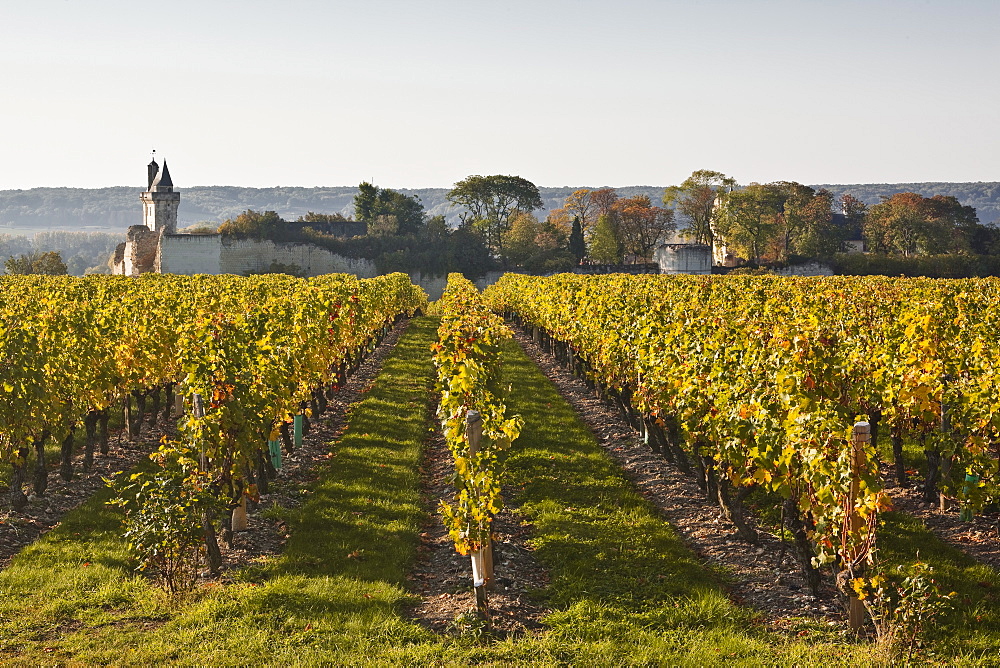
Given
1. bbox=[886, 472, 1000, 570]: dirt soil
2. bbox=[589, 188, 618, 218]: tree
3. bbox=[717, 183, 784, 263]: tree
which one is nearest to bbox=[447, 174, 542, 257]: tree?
bbox=[589, 188, 618, 218]: tree

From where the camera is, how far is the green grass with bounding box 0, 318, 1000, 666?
5691mm

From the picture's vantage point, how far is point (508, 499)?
365 inches

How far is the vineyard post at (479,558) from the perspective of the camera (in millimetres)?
6230

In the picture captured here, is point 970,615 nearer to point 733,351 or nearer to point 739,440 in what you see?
point 739,440

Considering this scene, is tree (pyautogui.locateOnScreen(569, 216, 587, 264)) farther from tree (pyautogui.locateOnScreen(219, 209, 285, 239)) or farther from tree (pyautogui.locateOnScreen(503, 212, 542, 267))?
tree (pyautogui.locateOnScreen(219, 209, 285, 239))

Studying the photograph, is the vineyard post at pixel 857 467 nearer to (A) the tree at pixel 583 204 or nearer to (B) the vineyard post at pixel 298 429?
(B) the vineyard post at pixel 298 429

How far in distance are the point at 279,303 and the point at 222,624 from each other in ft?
33.6

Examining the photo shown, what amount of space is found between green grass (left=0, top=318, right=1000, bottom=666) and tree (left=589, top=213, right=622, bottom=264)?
66.0 m

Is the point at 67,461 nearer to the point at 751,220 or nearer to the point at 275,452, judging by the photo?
the point at 275,452

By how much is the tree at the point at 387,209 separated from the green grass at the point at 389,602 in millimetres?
68791

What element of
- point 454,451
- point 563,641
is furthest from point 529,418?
point 563,641

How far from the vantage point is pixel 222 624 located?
6.13m

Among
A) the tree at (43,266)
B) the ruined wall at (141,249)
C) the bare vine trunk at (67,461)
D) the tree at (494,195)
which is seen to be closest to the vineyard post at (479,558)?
the bare vine trunk at (67,461)

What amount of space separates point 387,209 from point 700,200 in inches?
1122
